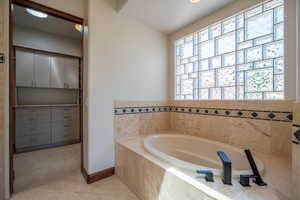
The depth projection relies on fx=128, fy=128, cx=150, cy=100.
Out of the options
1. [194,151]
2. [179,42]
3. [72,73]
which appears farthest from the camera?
[72,73]

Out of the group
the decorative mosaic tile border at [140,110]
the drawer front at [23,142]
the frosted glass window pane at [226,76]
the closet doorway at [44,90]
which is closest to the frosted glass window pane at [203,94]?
the frosted glass window pane at [226,76]

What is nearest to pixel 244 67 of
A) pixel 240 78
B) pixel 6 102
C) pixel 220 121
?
pixel 240 78

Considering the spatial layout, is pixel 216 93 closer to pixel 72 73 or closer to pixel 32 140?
pixel 72 73

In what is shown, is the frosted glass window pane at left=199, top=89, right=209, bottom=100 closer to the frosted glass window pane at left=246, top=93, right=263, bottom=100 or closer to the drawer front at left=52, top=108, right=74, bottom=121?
the frosted glass window pane at left=246, top=93, right=263, bottom=100

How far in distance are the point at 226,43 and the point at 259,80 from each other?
616mm

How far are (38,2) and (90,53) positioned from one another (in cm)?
72

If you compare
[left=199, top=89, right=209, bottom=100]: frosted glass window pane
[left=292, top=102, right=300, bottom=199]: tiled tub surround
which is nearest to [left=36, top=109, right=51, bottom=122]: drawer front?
[left=199, top=89, right=209, bottom=100]: frosted glass window pane

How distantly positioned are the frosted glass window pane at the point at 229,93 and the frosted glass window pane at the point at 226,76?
6cm

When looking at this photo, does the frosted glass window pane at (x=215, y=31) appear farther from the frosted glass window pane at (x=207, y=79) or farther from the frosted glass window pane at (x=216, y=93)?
the frosted glass window pane at (x=216, y=93)

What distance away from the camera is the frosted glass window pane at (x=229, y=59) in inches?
63.7

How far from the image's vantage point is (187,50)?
217 cm

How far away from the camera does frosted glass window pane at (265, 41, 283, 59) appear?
129 cm

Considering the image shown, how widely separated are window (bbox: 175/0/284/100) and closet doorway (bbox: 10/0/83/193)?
6.24ft

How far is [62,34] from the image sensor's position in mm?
2934
